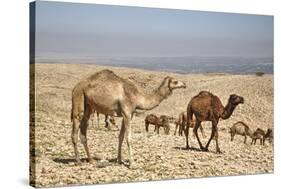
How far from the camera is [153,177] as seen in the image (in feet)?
26.4

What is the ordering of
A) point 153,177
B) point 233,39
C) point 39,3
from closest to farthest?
1. point 39,3
2. point 153,177
3. point 233,39

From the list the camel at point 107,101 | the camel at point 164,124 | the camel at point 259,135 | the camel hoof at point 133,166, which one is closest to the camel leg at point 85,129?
the camel at point 107,101

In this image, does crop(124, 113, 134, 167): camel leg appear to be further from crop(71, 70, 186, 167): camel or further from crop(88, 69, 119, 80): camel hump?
crop(88, 69, 119, 80): camel hump

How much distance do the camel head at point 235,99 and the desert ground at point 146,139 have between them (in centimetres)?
5

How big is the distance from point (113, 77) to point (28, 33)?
3.46ft

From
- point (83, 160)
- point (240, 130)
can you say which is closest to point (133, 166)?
point (83, 160)

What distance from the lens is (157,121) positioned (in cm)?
815

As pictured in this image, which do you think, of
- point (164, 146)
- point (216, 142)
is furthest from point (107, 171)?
point (216, 142)

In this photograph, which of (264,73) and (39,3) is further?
(264,73)

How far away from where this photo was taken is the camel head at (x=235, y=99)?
862cm

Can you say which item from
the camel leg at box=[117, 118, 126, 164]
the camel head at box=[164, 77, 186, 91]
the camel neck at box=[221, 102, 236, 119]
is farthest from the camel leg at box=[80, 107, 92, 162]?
the camel neck at box=[221, 102, 236, 119]

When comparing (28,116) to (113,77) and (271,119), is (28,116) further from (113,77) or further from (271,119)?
(271,119)

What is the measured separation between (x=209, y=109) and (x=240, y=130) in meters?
0.51

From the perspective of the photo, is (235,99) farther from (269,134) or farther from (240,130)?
(269,134)
